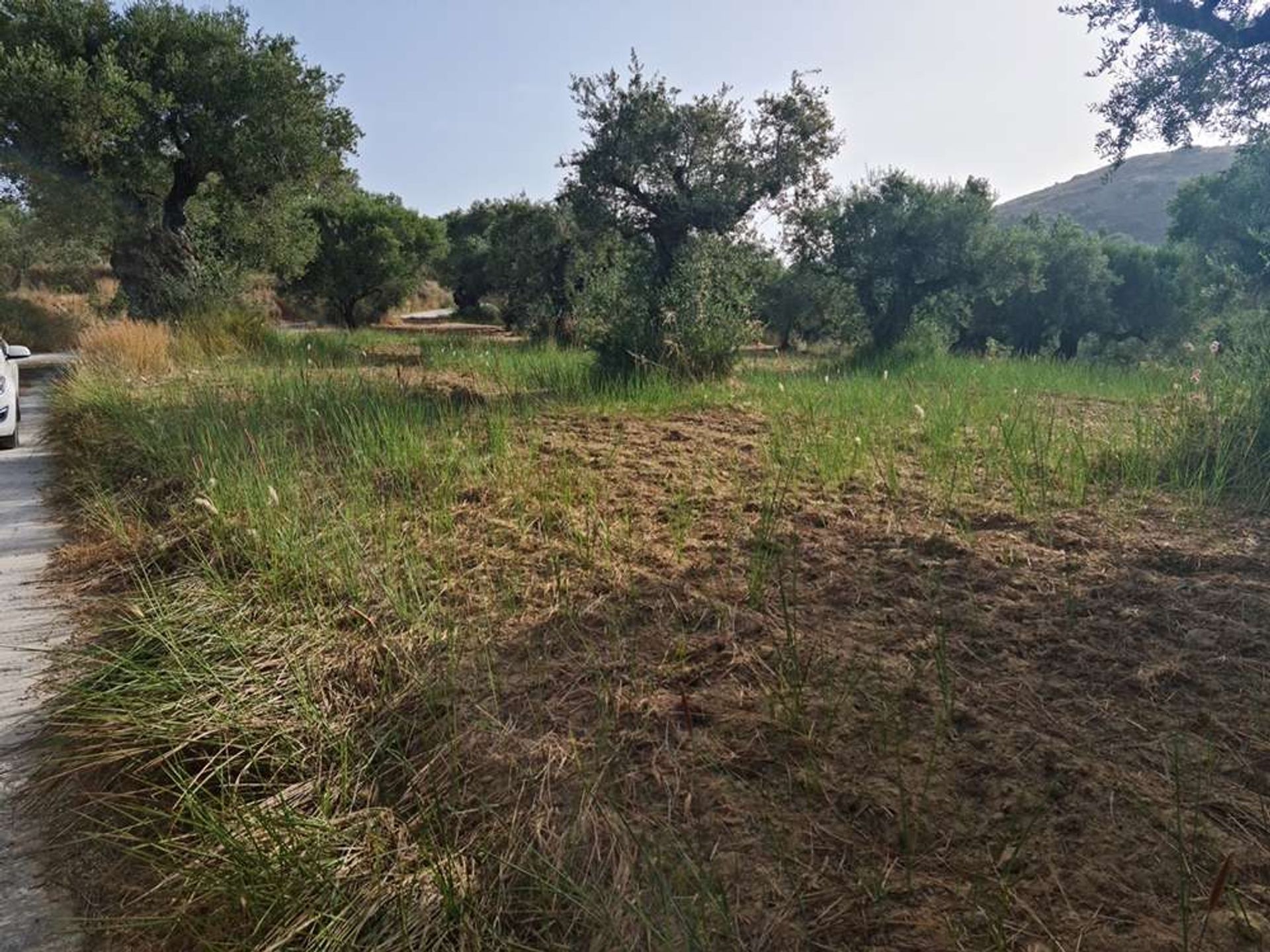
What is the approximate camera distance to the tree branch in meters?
5.84

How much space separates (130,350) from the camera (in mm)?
8734

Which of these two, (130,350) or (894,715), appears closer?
(894,715)

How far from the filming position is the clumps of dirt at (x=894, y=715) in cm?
138

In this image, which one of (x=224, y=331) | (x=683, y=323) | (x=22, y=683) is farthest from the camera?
A: (x=224, y=331)

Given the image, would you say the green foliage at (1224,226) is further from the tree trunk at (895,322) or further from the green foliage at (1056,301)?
the tree trunk at (895,322)

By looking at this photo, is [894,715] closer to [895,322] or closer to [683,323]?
[683,323]

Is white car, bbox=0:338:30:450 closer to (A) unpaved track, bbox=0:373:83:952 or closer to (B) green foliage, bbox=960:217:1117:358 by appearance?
(A) unpaved track, bbox=0:373:83:952

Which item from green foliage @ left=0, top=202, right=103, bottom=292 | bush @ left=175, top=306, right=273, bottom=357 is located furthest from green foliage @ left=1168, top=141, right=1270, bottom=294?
green foliage @ left=0, top=202, right=103, bottom=292

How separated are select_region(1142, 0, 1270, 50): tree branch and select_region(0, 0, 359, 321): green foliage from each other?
14.1 m

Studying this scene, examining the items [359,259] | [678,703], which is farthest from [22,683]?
[359,259]

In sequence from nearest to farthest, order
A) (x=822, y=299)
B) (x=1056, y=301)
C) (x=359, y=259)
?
(x=822, y=299) < (x=1056, y=301) < (x=359, y=259)

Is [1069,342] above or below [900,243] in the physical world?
below

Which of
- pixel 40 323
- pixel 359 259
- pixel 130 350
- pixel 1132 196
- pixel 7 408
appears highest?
pixel 1132 196

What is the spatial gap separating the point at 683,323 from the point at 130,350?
6797 mm
